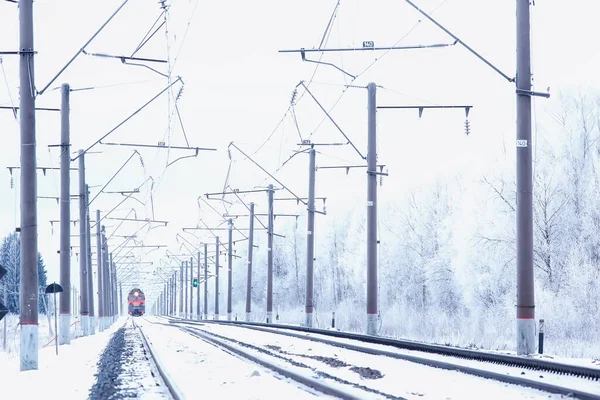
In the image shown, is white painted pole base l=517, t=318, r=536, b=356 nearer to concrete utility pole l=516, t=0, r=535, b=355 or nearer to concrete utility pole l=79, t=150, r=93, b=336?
concrete utility pole l=516, t=0, r=535, b=355

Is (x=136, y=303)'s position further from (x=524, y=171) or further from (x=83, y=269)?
(x=524, y=171)

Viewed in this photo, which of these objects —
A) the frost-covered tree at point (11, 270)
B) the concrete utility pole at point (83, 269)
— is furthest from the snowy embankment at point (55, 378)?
the frost-covered tree at point (11, 270)

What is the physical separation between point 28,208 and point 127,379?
21.3 feet

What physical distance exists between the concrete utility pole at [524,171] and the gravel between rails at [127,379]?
27.9 ft

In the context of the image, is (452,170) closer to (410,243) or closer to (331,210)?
(410,243)

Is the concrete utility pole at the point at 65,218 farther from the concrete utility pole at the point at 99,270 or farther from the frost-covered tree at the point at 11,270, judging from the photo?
the frost-covered tree at the point at 11,270

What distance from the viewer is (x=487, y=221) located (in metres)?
49.5

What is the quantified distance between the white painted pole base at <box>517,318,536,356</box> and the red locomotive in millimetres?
88585

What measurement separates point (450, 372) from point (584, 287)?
24.4 meters

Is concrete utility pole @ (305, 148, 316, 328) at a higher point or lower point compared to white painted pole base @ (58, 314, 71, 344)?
higher

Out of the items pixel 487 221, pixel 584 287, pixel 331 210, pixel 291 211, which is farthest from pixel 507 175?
pixel 291 211

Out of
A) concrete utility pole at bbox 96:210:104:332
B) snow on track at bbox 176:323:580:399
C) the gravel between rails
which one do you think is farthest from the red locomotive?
snow on track at bbox 176:323:580:399

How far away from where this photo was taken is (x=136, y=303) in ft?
344

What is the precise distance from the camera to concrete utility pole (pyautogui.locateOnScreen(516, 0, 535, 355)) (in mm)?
19672
